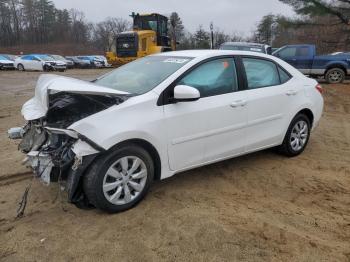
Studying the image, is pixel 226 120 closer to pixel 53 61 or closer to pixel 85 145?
pixel 85 145

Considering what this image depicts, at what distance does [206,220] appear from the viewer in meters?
3.71

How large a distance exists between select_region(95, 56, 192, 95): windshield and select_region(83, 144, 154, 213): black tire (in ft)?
2.25

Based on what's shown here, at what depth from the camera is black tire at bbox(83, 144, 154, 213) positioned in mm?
3607

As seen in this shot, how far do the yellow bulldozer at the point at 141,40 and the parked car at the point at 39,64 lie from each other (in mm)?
7661

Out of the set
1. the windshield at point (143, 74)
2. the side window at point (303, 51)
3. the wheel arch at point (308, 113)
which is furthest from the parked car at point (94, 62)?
the wheel arch at point (308, 113)

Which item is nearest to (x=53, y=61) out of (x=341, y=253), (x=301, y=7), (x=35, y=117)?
(x=301, y=7)

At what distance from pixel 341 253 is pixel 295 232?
1.44 ft

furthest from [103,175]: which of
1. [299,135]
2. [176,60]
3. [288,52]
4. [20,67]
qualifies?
[20,67]

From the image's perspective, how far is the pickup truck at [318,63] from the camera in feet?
51.6

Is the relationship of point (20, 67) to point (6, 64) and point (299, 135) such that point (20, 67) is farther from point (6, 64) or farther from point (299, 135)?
point (299, 135)

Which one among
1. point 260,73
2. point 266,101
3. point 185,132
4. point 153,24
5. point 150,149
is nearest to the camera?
point 150,149

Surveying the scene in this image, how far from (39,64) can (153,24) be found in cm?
1182

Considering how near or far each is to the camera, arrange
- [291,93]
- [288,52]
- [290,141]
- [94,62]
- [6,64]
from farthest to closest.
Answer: [94,62] < [6,64] < [288,52] < [290,141] < [291,93]

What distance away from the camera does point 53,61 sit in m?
28.6
